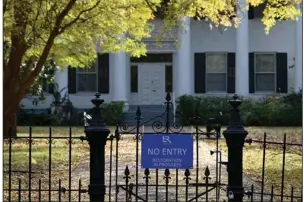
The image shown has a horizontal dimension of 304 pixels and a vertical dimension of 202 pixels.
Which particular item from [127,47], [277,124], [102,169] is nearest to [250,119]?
[277,124]

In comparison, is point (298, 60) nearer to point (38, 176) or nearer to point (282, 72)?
point (282, 72)

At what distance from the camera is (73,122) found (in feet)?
84.0

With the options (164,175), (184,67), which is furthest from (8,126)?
(184,67)

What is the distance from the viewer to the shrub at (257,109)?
24.7m

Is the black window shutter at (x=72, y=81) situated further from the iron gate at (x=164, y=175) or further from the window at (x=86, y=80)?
the iron gate at (x=164, y=175)

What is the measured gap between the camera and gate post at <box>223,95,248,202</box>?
19.7ft

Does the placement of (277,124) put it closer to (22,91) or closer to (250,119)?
(250,119)

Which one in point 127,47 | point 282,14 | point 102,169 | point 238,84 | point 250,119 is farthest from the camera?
point 238,84

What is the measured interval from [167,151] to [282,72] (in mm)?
22052

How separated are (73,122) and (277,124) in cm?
891

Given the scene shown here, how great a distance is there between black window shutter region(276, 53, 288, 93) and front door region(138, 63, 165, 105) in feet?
18.1

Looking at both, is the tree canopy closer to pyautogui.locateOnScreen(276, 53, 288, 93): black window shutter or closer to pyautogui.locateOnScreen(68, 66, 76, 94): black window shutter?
pyautogui.locateOnScreen(68, 66, 76, 94): black window shutter

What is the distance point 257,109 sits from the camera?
25.1 meters

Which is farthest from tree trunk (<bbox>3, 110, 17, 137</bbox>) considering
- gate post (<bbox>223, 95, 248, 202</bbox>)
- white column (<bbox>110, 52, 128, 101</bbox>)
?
A: white column (<bbox>110, 52, 128, 101</bbox>)
